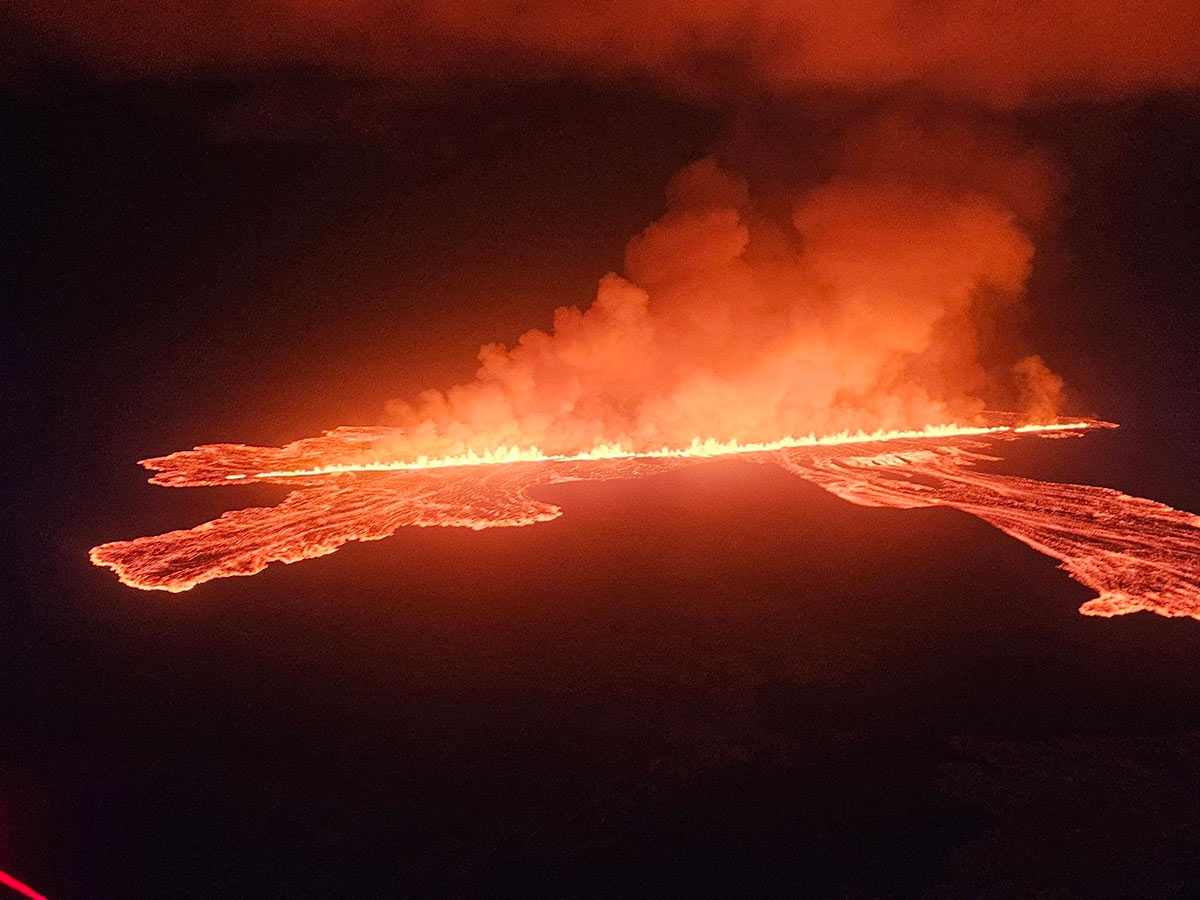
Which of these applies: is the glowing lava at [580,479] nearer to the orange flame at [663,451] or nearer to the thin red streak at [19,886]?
the orange flame at [663,451]

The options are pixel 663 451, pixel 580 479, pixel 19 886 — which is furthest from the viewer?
pixel 663 451

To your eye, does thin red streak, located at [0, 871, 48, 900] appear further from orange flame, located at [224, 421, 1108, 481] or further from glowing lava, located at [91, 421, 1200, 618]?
orange flame, located at [224, 421, 1108, 481]

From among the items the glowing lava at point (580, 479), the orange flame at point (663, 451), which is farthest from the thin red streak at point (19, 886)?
the orange flame at point (663, 451)

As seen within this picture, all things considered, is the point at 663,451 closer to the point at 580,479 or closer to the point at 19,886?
the point at 580,479

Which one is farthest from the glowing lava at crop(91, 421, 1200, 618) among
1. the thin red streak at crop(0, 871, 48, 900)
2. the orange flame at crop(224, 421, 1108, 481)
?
the thin red streak at crop(0, 871, 48, 900)

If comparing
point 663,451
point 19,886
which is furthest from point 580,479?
point 19,886

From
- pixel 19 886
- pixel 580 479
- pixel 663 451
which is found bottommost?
pixel 19 886

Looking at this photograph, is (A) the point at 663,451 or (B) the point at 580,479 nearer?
(B) the point at 580,479
